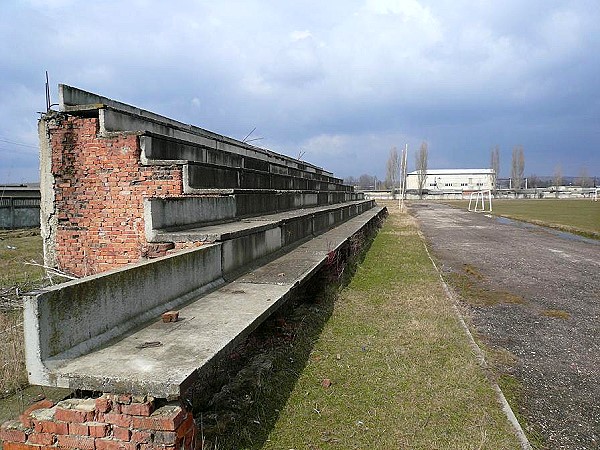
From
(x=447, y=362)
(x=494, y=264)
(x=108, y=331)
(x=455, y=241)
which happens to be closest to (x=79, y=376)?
(x=108, y=331)

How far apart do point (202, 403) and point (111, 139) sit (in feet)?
14.3

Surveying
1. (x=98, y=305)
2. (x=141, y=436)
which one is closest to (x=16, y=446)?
(x=141, y=436)

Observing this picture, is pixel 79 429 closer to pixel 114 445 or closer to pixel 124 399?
pixel 114 445

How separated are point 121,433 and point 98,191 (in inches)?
191

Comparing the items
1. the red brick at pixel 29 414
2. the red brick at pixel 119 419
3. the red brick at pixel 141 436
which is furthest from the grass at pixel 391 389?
the red brick at pixel 29 414

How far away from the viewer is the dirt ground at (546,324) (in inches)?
144

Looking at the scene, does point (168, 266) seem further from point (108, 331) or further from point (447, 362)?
point (447, 362)

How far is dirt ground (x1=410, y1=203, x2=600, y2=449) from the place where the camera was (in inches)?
144

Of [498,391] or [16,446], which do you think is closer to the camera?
[16,446]

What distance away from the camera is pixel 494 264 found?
11.5m

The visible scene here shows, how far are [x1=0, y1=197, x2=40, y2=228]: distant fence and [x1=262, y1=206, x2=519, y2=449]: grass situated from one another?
19.0 meters

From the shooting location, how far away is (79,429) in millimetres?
2455

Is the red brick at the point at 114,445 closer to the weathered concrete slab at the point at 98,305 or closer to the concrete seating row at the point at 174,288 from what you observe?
the concrete seating row at the point at 174,288

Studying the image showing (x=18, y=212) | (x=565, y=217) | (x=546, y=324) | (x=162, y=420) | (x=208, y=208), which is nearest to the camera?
(x=162, y=420)
